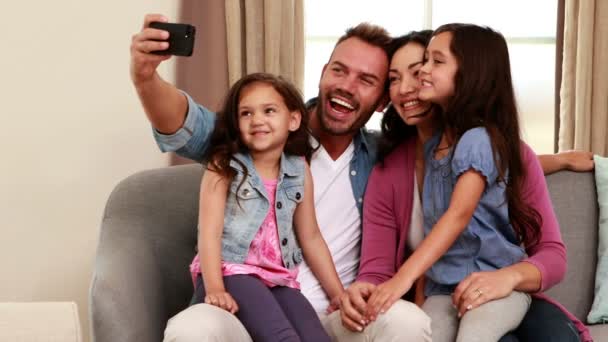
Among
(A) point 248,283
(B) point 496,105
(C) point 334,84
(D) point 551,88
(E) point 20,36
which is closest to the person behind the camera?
(A) point 248,283

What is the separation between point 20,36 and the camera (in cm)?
284

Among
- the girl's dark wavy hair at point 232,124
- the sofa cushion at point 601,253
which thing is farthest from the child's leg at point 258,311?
the sofa cushion at point 601,253

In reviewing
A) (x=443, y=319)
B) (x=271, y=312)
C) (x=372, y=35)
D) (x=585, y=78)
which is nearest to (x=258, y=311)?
(x=271, y=312)

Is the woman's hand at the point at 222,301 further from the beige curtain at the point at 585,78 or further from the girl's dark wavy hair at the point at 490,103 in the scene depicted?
the beige curtain at the point at 585,78

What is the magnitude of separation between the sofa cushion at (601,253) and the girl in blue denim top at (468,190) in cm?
38

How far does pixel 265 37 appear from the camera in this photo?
304cm

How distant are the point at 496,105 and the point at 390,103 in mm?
369

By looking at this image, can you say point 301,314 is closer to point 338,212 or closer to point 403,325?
point 403,325

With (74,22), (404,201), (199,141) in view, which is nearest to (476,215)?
(404,201)

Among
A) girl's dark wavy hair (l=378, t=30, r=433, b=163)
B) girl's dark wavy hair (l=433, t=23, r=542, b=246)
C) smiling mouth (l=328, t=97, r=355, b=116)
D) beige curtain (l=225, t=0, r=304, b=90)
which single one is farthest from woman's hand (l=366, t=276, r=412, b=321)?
beige curtain (l=225, t=0, r=304, b=90)

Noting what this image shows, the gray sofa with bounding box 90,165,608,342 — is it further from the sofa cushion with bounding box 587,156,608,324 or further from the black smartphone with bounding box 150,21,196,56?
the black smartphone with bounding box 150,21,196,56

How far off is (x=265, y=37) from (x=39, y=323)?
1654 millimetres

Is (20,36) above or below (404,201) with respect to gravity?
above

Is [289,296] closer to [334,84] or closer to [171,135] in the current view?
[171,135]
